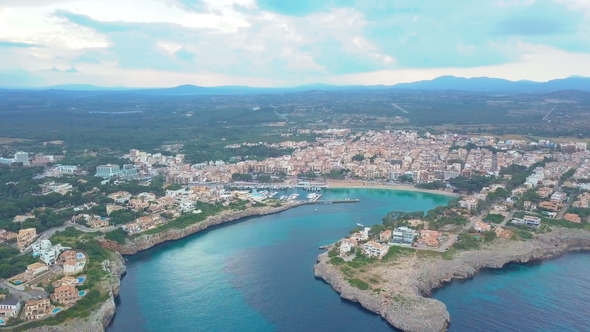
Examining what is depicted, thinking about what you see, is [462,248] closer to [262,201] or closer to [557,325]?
[557,325]

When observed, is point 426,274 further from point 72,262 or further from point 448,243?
point 72,262

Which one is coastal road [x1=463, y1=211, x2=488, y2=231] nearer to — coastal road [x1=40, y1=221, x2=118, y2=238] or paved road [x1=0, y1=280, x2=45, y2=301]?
coastal road [x1=40, y1=221, x2=118, y2=238]

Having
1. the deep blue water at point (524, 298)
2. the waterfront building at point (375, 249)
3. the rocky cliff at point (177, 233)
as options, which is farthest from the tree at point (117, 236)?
the deep blue water at point (524, 298)

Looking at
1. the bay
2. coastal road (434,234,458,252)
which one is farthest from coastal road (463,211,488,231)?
the bay

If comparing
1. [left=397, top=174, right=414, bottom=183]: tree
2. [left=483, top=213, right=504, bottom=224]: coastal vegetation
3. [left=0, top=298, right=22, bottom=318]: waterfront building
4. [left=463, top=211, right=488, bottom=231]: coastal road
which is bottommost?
[left=397, top=174, right=414, bottom=183]: tree

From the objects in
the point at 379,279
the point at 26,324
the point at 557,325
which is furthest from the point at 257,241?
the point at 557,325

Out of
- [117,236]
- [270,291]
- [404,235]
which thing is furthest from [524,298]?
[117,236]
